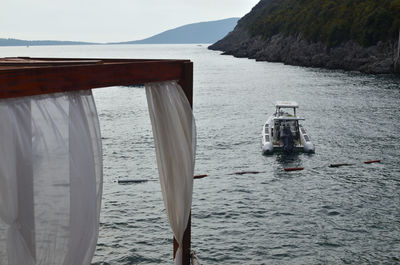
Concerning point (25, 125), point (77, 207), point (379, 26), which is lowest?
point (77, 207)

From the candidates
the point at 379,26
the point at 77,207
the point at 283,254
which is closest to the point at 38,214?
the point at 77,207

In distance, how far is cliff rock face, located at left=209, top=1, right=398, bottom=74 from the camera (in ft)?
268

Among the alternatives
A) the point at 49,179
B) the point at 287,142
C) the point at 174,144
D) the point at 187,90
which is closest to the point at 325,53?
the point at 287,142

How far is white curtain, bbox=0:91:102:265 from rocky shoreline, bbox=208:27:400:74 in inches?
3238

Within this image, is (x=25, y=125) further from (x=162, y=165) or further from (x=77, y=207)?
(x=162, y=165)

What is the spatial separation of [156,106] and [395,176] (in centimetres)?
2276

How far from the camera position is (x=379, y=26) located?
87.4m

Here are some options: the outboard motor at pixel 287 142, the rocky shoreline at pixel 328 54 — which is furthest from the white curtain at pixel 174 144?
the rocky shoreline at pixel 328 54

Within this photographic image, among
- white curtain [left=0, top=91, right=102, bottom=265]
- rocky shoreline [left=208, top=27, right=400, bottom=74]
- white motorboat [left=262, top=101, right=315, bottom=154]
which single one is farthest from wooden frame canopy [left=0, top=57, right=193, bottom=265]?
rocky shoreline [left=208, top=27, right=400, bottom=74]

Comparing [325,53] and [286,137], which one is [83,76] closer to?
[286,137]

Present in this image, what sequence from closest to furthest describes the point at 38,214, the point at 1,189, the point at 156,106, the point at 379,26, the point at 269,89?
1. the point at 1,189
2. the point at 38,214
3. the point at 156,106
4. the point at 269,89
5. the point at 379,26

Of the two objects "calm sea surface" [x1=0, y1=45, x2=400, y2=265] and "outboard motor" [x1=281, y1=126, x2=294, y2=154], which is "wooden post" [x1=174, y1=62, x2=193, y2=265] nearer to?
"calm sea surface" [x1=0, y1=45, x2=400, y2=265]

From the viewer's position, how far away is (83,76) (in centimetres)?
494

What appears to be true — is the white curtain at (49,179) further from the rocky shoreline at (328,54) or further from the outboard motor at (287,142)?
the rocky shoreline at (328,54)
